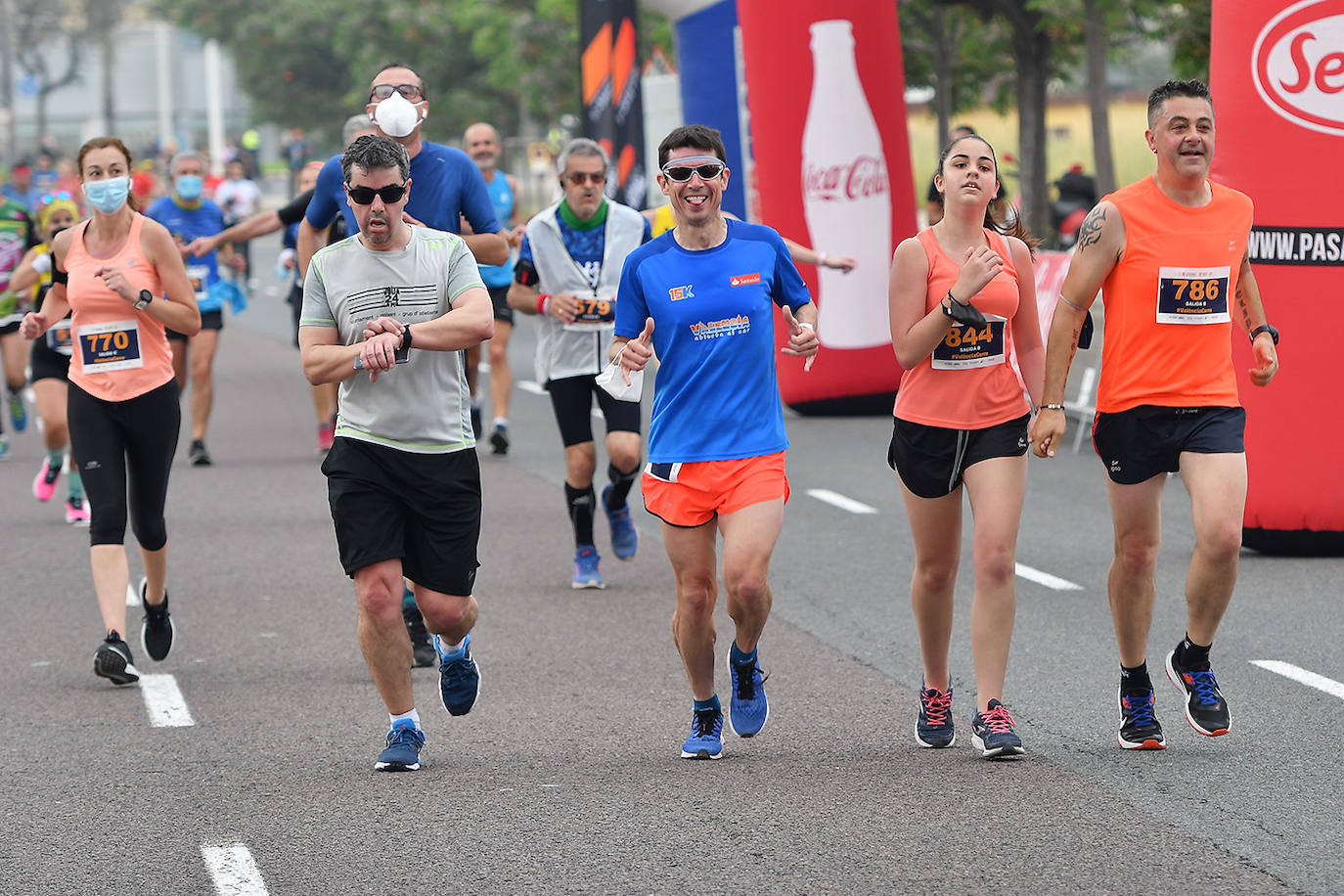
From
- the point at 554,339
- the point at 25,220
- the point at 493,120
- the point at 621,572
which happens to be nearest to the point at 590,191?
the point at 554,339

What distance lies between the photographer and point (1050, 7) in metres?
20.5

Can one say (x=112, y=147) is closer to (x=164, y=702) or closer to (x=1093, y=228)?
(x=164, y=702)

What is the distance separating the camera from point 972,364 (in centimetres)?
636

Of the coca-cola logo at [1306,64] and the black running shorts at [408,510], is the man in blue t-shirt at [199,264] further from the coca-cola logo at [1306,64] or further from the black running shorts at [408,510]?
the black running shorts at [408,510]

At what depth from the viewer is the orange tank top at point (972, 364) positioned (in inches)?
249

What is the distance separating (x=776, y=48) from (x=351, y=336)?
10.7 metres

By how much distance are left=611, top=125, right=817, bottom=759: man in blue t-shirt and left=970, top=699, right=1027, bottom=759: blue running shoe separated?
2.40 feet

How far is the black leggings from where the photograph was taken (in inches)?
316

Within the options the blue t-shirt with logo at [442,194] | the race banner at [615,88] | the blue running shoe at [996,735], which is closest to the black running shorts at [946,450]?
the blue running shoe at [996,735]

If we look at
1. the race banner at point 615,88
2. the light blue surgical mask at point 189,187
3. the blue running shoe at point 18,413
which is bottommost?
the blue running shoe at point 18,413

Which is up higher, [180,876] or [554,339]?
[554,339]

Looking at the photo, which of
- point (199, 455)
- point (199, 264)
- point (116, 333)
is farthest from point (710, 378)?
point (199, 264)

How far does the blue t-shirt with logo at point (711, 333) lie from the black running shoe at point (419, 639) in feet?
7.01

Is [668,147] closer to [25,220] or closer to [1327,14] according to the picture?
[1327,14]
